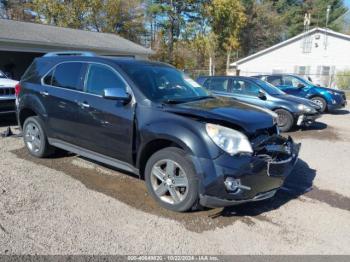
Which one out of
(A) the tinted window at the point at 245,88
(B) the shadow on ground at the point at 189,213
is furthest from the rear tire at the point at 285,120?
(B) the shadow on ground at the point at 189,213

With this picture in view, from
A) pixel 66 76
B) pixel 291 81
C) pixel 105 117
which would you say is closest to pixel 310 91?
pixel 291 81

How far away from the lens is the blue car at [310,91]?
14102 mm

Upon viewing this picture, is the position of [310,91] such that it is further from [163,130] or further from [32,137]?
[163,130]

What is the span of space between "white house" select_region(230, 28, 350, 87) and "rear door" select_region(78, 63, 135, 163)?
2603 centimetres

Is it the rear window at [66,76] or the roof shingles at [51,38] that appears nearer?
the rear window at [66,76]

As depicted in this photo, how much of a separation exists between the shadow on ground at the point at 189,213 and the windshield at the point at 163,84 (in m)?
1.35

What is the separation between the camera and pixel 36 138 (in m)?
6.19

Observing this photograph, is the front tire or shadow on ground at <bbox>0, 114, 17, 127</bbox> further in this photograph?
shadow on ground at <bbox>0, 114, 17, 127</bbox>

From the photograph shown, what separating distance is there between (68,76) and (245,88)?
6.28m

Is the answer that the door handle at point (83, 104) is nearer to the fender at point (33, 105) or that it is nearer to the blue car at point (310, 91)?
the fender at point (33, 105)

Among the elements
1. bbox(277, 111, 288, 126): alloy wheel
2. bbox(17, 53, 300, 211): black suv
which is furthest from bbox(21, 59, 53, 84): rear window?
bbox(277, 111, 288, 126): alloy wheel

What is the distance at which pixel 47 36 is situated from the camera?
18.8 m

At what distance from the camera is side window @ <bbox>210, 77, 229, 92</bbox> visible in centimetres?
1084

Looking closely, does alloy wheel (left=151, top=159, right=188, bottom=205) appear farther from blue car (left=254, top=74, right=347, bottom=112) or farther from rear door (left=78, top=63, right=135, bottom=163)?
blue car (left=254, top=74, right=347, bottom=112)
